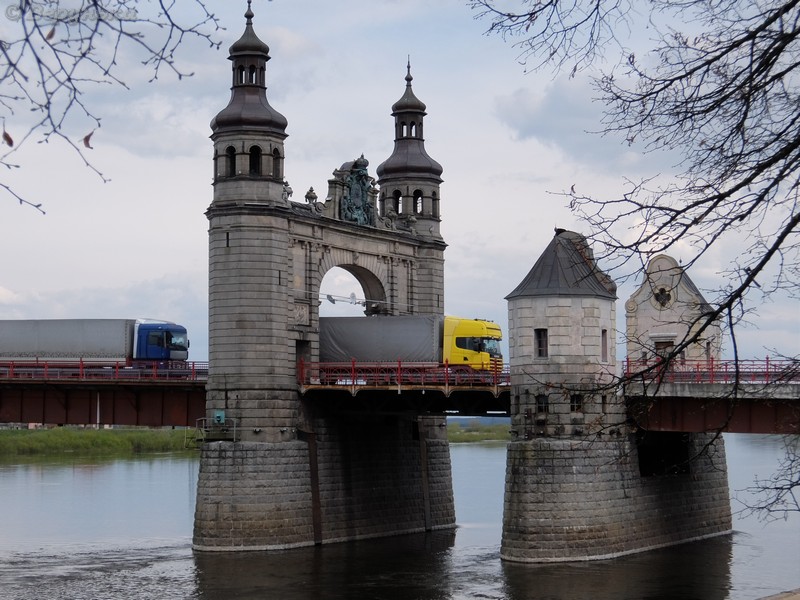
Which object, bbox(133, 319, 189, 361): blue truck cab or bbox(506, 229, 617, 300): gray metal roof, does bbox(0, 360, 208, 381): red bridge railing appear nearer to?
bbox(133, 319, 189, 361): blue truck cab

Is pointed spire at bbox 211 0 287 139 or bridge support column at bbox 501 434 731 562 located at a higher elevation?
pointed spire at bbox 211 0 287 139

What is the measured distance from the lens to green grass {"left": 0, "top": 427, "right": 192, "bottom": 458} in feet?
416

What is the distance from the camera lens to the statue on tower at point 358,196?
66062 mm

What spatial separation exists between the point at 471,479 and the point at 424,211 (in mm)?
39843

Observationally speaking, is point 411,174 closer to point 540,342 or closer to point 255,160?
point 255,160

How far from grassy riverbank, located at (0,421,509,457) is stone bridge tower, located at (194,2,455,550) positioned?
63.8 metres

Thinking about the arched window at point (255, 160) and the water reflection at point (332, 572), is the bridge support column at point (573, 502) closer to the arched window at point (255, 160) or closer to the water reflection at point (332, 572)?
the water reflection at point (332, 572)

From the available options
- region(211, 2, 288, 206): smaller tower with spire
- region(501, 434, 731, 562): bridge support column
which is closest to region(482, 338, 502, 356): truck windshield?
region(501, 434, 731, 562): bridge support column

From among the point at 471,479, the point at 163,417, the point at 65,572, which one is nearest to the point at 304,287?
the point at 163,417

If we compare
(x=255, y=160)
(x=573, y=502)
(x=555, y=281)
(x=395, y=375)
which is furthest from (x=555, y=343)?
(x=255, y=160)

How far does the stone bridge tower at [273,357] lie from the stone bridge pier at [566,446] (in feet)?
33.9

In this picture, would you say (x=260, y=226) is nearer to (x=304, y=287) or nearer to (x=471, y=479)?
(x=304, y=287)

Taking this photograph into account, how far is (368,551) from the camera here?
6028 cm

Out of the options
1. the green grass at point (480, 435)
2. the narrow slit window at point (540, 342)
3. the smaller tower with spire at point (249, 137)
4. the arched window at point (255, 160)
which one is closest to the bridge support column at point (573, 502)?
the narrow slit window at point (540, 342)
